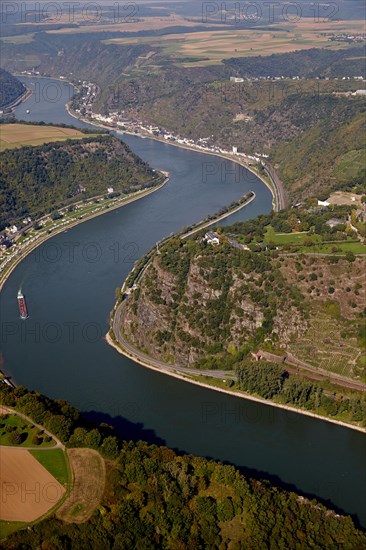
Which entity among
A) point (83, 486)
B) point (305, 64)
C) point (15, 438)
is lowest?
point (83, 486)

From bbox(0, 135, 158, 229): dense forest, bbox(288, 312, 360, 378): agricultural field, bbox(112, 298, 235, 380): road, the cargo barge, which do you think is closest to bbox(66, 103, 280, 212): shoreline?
bbox(0, 135, 158, 229): dense forest

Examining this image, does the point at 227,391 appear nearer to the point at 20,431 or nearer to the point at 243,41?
the point at 20,431

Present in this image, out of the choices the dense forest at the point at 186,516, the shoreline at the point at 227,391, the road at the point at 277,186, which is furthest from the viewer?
the road at the point at 277,186

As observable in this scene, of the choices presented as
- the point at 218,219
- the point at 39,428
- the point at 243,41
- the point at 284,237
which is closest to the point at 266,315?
the point at 284,237

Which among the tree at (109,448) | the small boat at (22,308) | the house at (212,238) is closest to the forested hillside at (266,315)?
the house at (212,238)

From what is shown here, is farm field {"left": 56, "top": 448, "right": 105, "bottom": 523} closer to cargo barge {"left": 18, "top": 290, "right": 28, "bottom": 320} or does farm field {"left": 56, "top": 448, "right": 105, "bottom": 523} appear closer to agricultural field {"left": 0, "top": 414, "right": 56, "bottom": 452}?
agricultural field {"left": 0, "top": 414, "right": 56, "bottom": 452}

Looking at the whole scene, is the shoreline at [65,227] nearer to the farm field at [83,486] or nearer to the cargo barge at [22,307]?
the cargo barge at [22,307]
